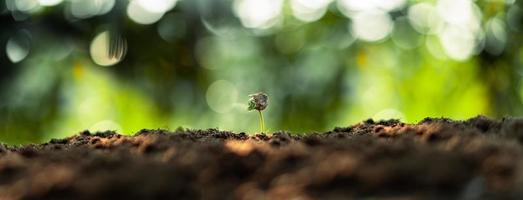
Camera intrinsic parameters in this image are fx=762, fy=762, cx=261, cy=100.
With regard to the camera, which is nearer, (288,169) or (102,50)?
(288,169)

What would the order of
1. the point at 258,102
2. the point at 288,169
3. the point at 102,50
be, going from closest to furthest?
1. the point at 288,169
2. the point at 258,102
3. the point at 102,50

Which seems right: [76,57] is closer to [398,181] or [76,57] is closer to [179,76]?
[179,76]

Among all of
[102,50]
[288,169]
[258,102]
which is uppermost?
[102,50]

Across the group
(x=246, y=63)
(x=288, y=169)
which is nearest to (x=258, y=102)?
(x=288, y=169)

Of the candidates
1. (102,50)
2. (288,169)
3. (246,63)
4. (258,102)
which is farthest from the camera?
(246,63)

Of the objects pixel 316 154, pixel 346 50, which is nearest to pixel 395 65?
pixel 346 50

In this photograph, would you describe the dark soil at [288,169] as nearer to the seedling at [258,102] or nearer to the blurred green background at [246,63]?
the seedling at [258,102]

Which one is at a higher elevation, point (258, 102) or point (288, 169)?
point (258, 102)

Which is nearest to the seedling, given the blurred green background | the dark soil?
the dark soil

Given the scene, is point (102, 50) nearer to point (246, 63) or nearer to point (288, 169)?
point (246, 63)
